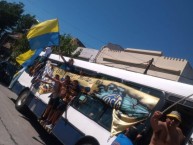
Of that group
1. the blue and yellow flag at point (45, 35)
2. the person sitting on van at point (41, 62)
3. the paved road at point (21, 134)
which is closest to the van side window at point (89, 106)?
the paved road at point (21, 134)

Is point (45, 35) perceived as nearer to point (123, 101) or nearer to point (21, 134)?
point (21, 134)

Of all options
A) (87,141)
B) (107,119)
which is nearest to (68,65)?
(107,119)

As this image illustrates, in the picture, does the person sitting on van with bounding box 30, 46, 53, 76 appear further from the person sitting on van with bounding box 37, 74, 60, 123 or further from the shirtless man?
the shirtless man

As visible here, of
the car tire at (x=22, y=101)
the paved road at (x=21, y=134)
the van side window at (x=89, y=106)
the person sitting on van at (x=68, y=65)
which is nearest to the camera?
the paved road at (x=21, y=134)

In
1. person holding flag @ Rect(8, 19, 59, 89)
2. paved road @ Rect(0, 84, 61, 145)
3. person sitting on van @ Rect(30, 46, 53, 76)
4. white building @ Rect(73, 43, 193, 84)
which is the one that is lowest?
paved road @ Rect(0, 84, 61, 145)

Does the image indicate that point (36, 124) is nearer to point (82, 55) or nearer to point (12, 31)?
point (82, 55)

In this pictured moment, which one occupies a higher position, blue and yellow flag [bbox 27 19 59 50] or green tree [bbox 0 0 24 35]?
green tree [bbox 0 0 24 35]

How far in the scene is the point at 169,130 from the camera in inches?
234

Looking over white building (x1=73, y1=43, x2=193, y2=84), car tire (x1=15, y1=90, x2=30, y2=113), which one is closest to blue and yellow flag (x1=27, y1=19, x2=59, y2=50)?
car tire (x1=15, y1=90, x2=30, y2=113)

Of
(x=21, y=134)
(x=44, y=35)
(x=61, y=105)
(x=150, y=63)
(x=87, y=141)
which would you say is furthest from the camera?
(x=150, y=63)

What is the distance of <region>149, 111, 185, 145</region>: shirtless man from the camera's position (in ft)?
19.3

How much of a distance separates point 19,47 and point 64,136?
2829cm

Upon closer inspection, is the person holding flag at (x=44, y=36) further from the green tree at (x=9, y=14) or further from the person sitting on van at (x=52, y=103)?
the green tree at (x=9, y=14)

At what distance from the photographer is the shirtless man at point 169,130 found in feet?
19.3
